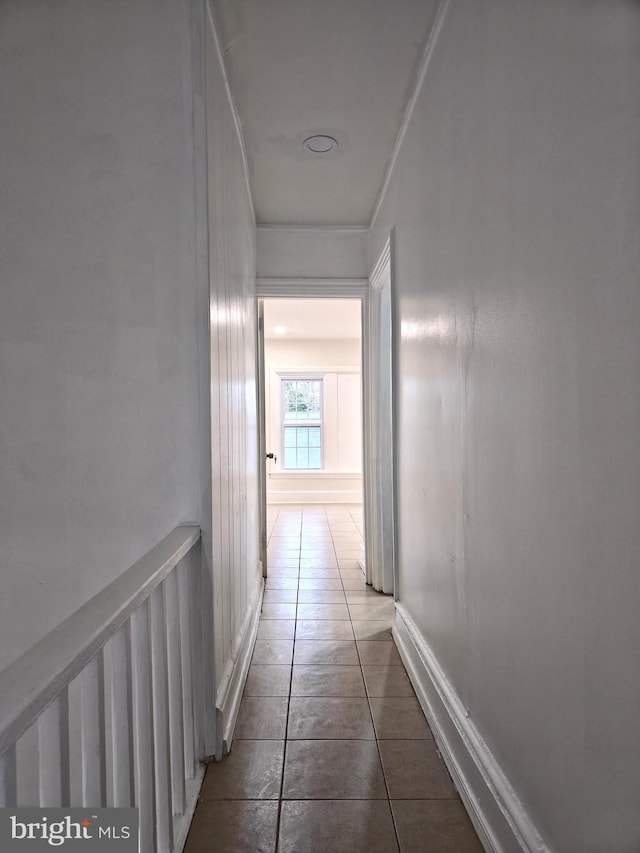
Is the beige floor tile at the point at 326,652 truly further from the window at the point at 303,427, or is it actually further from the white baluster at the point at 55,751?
the window at the point at 303,427

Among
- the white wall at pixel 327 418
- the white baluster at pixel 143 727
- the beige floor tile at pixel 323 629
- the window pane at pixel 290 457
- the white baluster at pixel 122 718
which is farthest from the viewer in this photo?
the window pane at pixel 290 457

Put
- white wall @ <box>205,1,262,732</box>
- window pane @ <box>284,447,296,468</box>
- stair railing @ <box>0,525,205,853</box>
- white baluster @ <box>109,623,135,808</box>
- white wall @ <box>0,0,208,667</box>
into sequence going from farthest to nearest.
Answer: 1. window pane @ <box>284,447,296,468</box>
2. white wall @ <box>205,1,262,732</box>
3. white wall @ <box>0,0,208,667</box>
4. white baluster @ <box>109,623,135,808</box>
5. stair railing @ <box>0,525,205,853</box>

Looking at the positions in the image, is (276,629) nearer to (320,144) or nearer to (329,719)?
(329,719)

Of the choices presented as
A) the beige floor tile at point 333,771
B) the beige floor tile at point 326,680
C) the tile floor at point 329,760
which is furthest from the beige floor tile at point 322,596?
the beige floor tile at point 333,771

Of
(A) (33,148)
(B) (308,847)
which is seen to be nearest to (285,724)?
(B) (308,847)

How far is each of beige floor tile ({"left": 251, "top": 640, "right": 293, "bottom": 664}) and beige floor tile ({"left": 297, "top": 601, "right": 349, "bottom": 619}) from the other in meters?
0.40

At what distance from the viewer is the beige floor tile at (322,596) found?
3.54 m

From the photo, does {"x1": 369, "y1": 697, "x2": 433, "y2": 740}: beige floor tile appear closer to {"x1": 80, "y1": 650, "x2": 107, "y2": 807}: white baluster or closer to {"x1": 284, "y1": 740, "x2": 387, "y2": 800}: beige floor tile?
{"x1": 284, "y1": 740, "x2": 387, "y2": 800}: beige floor tile

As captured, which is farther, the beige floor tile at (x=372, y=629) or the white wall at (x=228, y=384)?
the beige floor tile at (x=372, y=629)

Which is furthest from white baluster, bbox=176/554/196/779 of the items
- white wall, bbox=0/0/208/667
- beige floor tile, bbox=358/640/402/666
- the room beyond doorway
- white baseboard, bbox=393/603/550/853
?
the room beyond doorway

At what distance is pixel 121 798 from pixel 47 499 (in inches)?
40.9

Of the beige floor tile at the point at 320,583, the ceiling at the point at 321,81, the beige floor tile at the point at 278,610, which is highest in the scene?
the ceiling at the point at 321,81

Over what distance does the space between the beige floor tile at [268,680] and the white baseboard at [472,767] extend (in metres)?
0.58

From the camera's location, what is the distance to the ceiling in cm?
195
